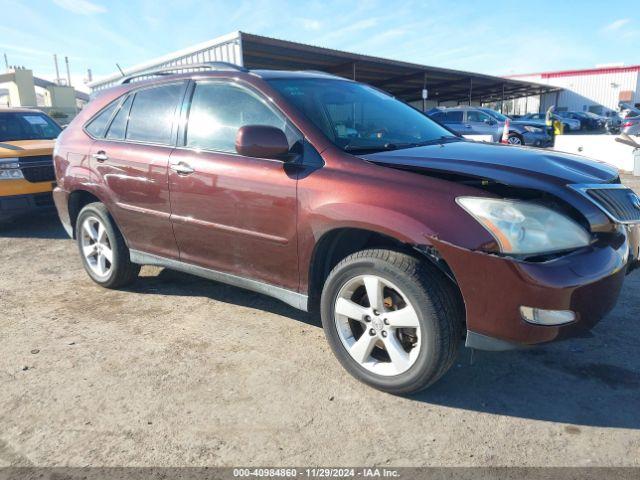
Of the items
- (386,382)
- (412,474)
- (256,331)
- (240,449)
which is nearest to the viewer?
(412,474)

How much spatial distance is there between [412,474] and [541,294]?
954mm

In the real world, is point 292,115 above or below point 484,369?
above

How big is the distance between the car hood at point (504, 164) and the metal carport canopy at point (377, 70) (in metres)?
12.2

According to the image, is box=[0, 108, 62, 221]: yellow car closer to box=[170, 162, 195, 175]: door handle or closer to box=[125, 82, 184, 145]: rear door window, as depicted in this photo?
box=[125, 82, 184, 145]: rear door window

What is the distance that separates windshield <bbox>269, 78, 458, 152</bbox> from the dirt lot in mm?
1347

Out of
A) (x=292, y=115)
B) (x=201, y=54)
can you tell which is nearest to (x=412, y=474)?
(x=292, y=115)

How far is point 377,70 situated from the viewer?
2505 centimetres

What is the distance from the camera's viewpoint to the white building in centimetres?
4762

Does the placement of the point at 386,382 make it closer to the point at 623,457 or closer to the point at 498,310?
the point at 498,310

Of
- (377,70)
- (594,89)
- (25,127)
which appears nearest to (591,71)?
(594,89)

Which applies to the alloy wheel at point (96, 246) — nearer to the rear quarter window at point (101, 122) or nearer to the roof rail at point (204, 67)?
the rear quarter window at point (101, 122)

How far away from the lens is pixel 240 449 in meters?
2.24

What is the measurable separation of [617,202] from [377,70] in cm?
2401

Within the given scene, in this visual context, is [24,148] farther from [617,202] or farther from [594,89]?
[594,89]
